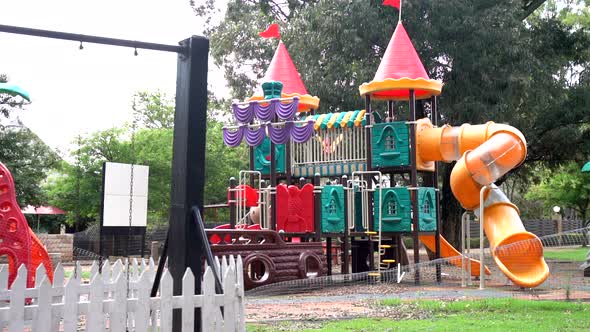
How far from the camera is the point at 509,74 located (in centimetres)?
2392

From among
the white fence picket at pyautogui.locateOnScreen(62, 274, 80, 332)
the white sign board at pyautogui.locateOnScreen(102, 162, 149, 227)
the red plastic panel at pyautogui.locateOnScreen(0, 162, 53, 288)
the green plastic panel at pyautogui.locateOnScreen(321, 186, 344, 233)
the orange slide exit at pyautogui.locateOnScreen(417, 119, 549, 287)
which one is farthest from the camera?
the green plastic panel at pyautogui.locateOnScreen(321, 186, 344, 233)

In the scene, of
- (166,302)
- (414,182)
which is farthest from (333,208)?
(166,302)

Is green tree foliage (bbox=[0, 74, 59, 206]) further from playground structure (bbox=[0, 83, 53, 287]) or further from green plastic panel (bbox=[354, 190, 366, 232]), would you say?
playground structure (bbox=[0, 83, 53, 287])

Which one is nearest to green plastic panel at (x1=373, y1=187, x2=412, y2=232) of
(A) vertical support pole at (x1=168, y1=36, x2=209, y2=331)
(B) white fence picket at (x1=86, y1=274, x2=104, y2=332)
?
(A) vertical support pole at (x1=168, y1=36, x2=209, y2=331)

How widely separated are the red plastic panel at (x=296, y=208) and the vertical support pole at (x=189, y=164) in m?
11.6

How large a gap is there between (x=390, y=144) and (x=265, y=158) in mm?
4336

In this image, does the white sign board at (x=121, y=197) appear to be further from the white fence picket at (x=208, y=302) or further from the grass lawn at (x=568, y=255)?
the grass lawn at (x=568, y=255)

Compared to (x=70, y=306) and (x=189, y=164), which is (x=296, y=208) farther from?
(x=70, y=306)

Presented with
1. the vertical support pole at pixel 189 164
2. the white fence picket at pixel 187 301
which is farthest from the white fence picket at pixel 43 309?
the vertical support pole at pixel 189 164

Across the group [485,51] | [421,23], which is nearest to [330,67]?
[421,23]

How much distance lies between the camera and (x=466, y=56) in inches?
957

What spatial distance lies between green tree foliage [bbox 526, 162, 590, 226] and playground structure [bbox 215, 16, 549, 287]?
2923 cm

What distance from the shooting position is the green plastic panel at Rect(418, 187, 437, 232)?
1841cm

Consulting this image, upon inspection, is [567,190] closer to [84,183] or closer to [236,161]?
[236,161]
